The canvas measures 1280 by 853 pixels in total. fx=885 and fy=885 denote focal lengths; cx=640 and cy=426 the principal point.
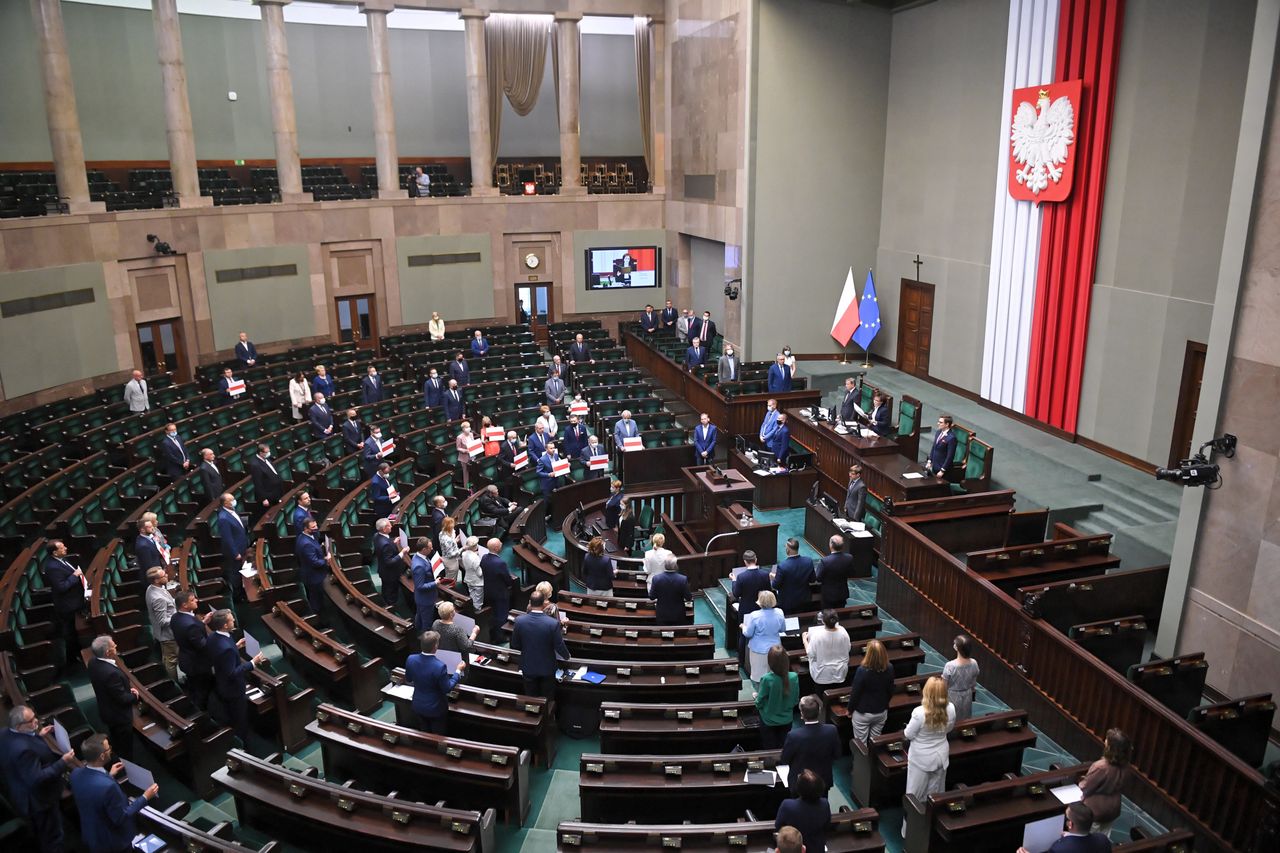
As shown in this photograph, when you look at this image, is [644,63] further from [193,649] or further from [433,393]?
[193,649]

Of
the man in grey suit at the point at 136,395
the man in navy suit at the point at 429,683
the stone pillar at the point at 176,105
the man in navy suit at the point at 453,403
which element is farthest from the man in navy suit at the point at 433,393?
the man in navy suit at the point at 429,683

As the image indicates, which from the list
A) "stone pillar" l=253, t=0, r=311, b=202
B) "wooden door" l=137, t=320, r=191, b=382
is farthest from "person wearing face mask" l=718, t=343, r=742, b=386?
"wooden door" l=137, t=320, r=191, b=382

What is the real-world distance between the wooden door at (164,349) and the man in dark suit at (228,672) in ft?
42.0

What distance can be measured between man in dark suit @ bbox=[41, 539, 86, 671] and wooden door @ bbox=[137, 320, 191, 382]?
1063cm

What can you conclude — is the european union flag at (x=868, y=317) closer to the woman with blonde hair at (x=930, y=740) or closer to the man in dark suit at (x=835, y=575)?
the man in dark suit at (x=835, y=575)

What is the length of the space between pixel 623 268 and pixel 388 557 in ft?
51.6

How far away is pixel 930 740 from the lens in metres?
5.95

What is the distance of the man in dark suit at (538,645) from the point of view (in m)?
6.91

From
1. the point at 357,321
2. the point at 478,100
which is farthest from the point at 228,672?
the point at 478,100

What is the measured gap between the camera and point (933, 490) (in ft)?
37.6

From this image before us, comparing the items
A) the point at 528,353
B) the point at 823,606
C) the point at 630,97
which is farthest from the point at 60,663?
the point at 630,97

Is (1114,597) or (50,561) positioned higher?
(50,561)

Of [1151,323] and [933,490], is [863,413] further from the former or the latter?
[1151,323]

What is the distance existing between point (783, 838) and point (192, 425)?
12.5m
